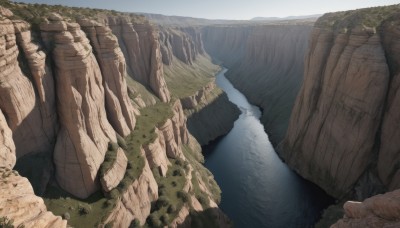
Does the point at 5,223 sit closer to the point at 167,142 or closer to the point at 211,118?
the point at 167,142

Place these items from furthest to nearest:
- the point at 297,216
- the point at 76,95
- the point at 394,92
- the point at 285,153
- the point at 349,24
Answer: the point at 285,153 → the point at 349,24 → the point at 297,216 → the point at 394,92 → the point at 76,95

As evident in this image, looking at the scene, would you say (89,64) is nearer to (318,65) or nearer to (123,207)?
(123,207)

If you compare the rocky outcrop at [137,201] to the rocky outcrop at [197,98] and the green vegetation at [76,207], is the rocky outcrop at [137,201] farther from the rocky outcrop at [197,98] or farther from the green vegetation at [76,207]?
the rocky outcrop at [197,98]

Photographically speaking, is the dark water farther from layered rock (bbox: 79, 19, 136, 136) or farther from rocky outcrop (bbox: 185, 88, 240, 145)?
layered rock (bbox: 79, 19, 136, 136)

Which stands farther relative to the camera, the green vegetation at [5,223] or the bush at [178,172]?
the bush at [178,172]

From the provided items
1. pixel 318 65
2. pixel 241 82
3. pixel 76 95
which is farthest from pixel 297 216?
pixel 241 82

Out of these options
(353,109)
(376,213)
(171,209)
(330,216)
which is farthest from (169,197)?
(353,109)

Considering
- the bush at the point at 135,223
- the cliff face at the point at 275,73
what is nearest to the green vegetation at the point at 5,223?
the bush at the point at 135,223
